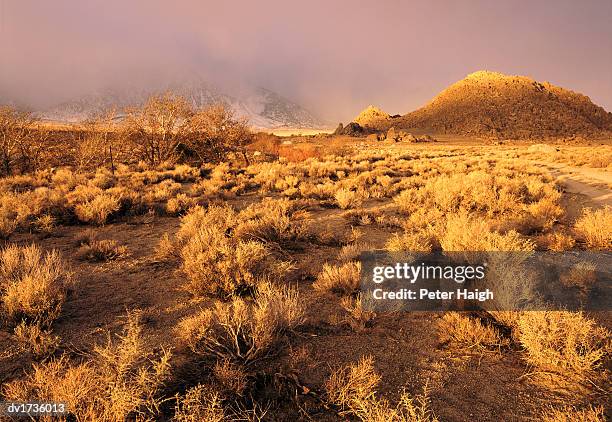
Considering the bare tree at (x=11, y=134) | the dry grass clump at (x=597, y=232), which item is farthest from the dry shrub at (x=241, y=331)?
the bare tree at (x=11, y=134)

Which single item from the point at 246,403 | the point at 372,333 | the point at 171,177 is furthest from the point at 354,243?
the point at 171,177

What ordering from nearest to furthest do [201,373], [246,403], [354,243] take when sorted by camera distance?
[246,403], [201,373], [354,243]

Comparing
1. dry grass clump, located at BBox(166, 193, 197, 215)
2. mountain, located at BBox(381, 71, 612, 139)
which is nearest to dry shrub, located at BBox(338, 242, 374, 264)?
dry grass clump, located at BBox(166, 193, 197, 215)

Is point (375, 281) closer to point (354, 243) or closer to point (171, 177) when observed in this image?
point (354, 243)

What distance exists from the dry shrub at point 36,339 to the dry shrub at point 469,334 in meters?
3.94

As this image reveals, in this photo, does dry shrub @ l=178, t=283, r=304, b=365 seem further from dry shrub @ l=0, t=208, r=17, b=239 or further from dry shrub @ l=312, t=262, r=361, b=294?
dry shrub @ l=0, t=208, r=17, b=239

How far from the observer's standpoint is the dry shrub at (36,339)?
315cm

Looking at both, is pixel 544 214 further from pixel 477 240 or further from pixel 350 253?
→ pixel 350 253

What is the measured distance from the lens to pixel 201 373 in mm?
2936

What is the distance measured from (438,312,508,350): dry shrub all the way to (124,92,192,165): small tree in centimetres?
1982

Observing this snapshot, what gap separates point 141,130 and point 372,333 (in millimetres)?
20192

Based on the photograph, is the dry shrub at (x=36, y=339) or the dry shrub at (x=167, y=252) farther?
the dry shrub at (x=167, y=252)

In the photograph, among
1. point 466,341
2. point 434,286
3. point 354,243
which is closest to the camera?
point 466,341

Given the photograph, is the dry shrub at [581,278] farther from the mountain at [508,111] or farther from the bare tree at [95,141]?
the mountain at [508,111]
